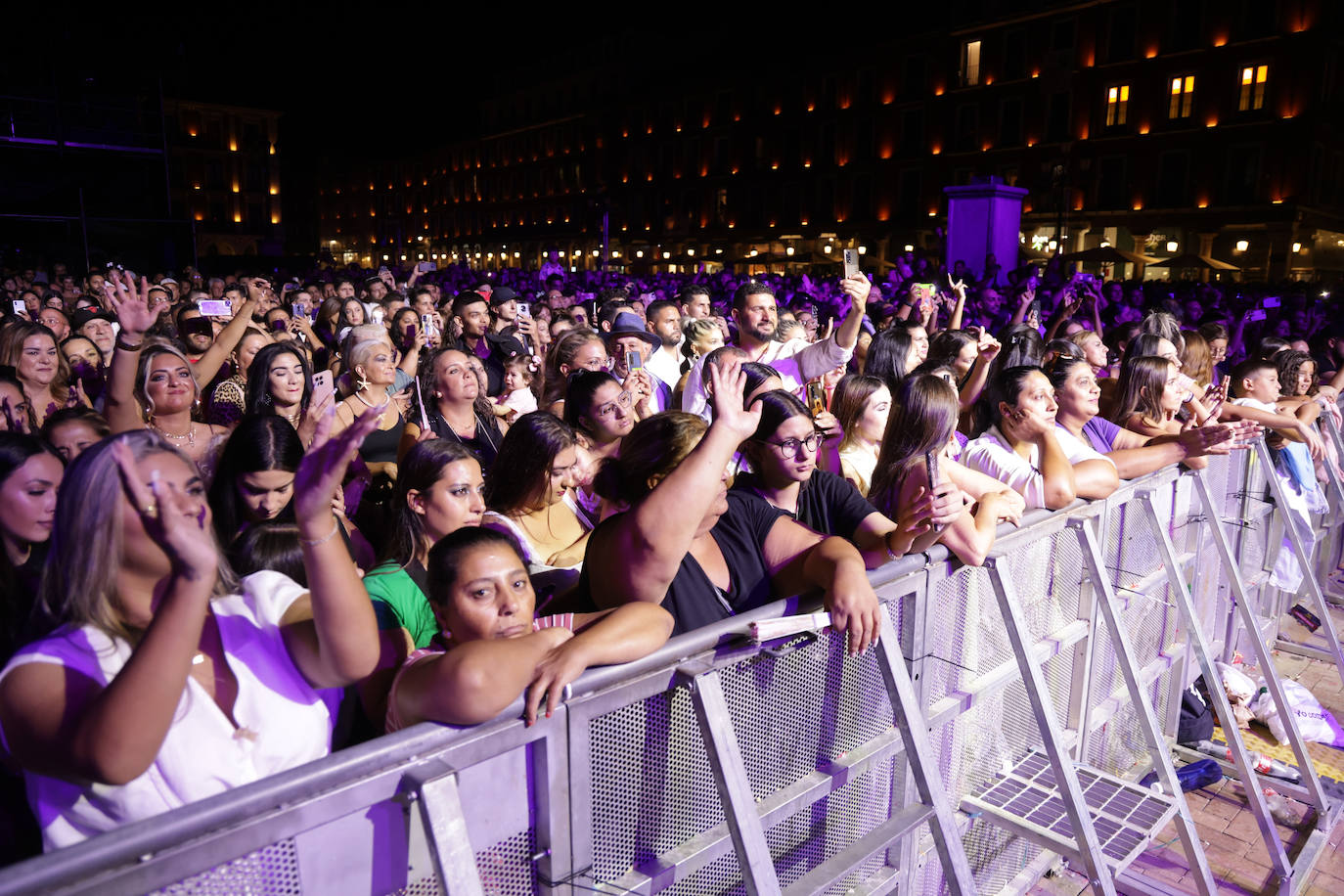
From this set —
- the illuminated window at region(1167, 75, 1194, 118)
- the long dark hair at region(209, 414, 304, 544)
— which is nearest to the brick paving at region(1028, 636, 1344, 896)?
the long dark hair at region(209, 414, 304, 544)

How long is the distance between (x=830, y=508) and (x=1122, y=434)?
8.01 ft

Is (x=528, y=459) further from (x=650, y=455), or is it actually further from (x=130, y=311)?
(x=130, y=311)

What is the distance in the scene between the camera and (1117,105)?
3888 cm

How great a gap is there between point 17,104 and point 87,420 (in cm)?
2416

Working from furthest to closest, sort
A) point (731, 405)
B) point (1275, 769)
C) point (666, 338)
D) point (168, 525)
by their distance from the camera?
point (666, 338), point (1275, 769), point (731, 405), point (168, 525)

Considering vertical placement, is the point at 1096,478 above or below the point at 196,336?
below

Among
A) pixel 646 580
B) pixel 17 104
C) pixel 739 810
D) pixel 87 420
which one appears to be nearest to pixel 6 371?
pixel 87 420

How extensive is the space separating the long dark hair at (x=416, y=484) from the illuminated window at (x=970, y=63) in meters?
46.7

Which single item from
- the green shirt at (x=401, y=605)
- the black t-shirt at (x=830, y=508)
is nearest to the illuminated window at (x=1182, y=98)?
the black t-shirt at (x=830, y=508)

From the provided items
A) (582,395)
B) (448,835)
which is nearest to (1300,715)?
(582,395)

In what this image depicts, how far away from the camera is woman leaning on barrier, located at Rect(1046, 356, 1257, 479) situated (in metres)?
3.96

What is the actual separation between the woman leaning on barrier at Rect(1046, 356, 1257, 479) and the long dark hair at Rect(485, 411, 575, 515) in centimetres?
235

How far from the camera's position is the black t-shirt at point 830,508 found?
324 cm

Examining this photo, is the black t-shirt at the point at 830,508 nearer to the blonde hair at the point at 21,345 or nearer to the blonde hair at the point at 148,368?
the blonde hair at the point at 148,368
